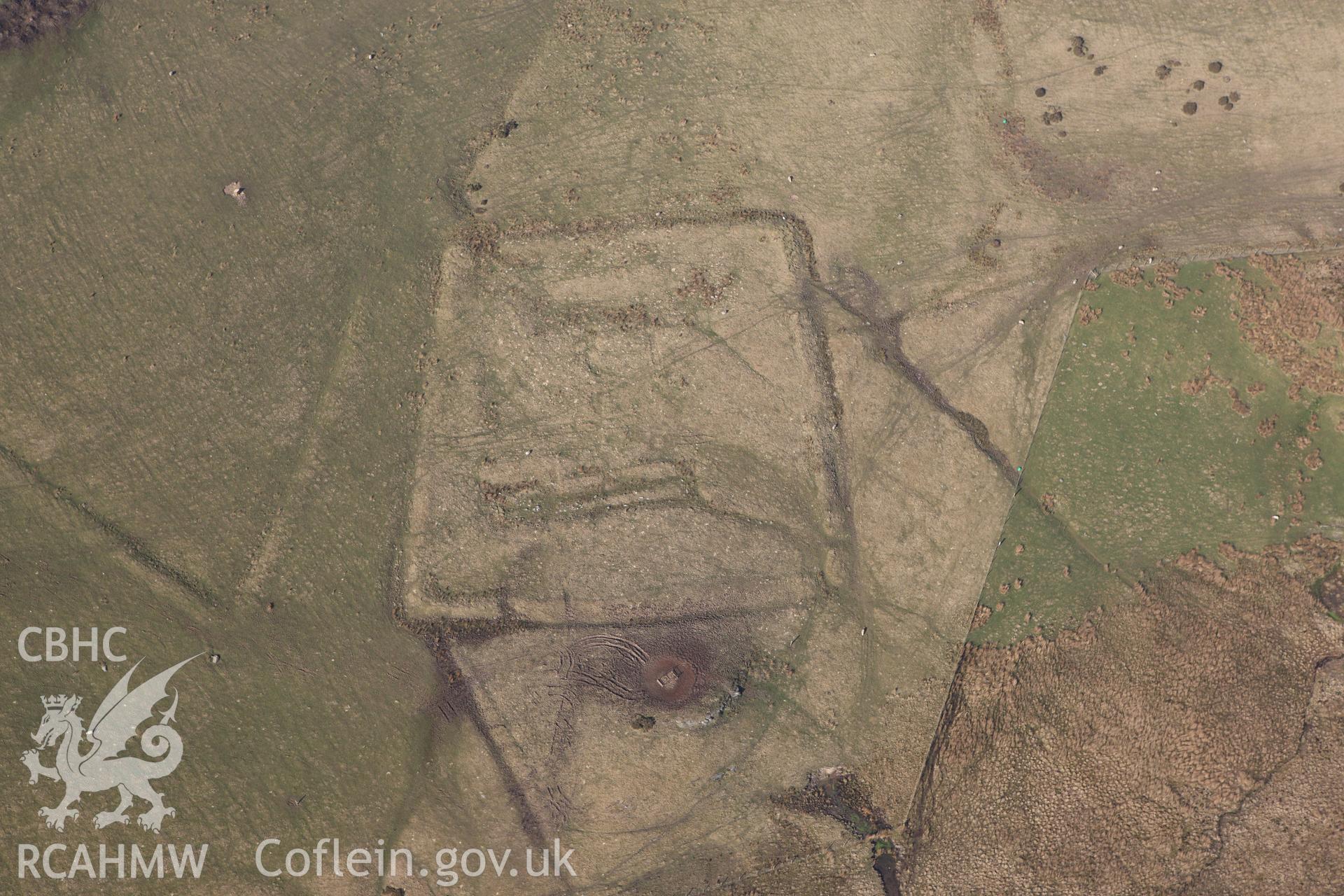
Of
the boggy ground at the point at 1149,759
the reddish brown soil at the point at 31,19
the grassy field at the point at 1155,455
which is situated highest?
the reddish brown soil at the point at 31,19

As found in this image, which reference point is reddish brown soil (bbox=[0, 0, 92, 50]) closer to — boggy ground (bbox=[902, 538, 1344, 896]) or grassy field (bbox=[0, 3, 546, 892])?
grassy field (bbox=[0, 3, 546, 892])

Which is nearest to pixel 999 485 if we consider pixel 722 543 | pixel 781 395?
pixel 781 395

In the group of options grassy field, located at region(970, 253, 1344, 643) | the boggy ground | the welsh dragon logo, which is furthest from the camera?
grassy field, located at region(970, 253, 1344, 643)

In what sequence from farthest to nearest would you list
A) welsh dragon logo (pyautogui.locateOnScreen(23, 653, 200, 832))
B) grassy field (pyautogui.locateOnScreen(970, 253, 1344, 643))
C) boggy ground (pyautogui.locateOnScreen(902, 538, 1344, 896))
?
grassy field (pyautogui.locateOnScreen(970, 253, 1344, 643)) → boggy ground (pyautogui.locateOnScreen(902, 538, 1344, 896)) → welsh dragon logo (pyautogui.locateOnScreen(23, 653, 200, 832))

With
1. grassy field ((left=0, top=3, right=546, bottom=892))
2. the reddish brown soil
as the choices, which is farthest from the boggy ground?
the reddish brown soil

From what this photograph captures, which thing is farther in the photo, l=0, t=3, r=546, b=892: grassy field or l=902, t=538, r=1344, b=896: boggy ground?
l=902, t=538, r=1344, b=896: boggy ground

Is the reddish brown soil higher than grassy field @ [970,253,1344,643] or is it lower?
higher

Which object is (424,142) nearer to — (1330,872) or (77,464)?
(77,464)

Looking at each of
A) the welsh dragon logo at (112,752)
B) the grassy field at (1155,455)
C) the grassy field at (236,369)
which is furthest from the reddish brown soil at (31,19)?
the grassy field at (1155,455)

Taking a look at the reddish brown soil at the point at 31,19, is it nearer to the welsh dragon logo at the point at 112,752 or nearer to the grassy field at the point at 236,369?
the grassy field at the point at 236,369
